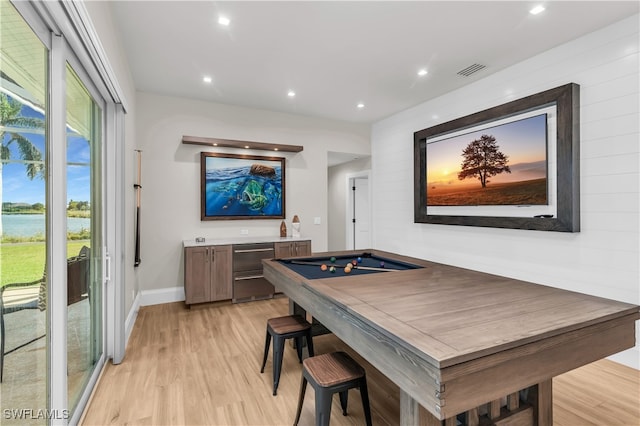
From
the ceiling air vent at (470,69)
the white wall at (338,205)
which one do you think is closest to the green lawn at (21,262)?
the ceiling air vent at (470,69)

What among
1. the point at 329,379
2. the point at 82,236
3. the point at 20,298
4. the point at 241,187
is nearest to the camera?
the point at 20,298

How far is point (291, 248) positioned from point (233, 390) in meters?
2.48

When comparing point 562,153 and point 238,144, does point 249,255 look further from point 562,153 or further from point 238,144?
point 562,153

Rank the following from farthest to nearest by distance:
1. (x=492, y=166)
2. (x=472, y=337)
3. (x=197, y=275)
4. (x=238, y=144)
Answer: (x=238, y=144) < (x=197, y=275) < (x=492, y=166) < (x=472, y=337)

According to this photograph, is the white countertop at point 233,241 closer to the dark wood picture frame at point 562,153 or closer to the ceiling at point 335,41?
the ceiling at point 335,41

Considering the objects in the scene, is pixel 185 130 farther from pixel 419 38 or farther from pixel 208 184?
pixel 419 38

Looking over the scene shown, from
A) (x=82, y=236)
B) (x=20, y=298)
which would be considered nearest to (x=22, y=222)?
(x=20, y=298)

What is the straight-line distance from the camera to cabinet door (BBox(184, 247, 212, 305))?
13.4ft

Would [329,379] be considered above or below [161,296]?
above

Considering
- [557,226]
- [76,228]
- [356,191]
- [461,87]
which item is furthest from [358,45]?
[356,191]

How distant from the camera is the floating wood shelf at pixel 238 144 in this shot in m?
4.43

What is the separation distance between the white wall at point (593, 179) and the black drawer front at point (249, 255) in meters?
2.69

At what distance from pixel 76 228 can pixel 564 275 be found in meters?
4.13

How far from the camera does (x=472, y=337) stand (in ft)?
3.87
